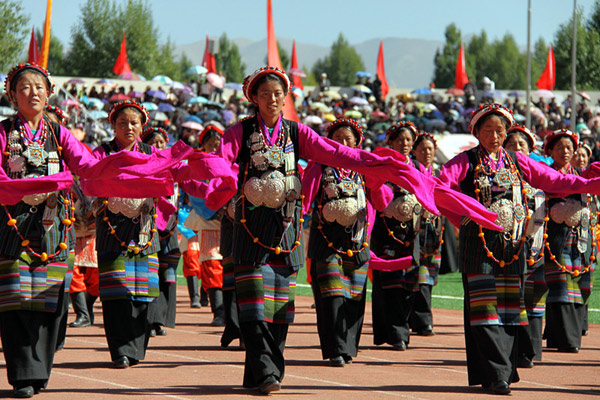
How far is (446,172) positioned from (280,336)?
1738 millimetres

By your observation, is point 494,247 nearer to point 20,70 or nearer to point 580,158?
point 20,70

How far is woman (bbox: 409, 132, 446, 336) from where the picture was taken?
34.6 ft

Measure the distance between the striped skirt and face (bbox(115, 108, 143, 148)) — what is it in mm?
2124

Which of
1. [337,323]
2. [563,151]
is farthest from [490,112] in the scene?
[563,151]

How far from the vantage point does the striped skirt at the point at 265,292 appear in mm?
6824

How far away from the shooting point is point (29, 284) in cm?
667

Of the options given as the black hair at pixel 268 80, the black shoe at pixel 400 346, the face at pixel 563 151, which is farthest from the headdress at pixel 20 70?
the face at pixel 563 151

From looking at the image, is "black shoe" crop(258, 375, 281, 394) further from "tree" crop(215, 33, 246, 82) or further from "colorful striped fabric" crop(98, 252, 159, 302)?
"tree" crop(215, 33, 246, 82)

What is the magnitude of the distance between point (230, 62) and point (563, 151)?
303ft

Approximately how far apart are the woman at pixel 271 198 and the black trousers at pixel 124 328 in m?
1.52

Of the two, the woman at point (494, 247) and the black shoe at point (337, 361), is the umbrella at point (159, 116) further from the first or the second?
the woman at point (494, 247)

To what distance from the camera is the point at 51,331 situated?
6816 mm

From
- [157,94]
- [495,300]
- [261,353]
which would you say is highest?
[157,94]

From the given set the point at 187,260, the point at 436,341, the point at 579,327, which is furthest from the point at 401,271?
the point at 187,260
